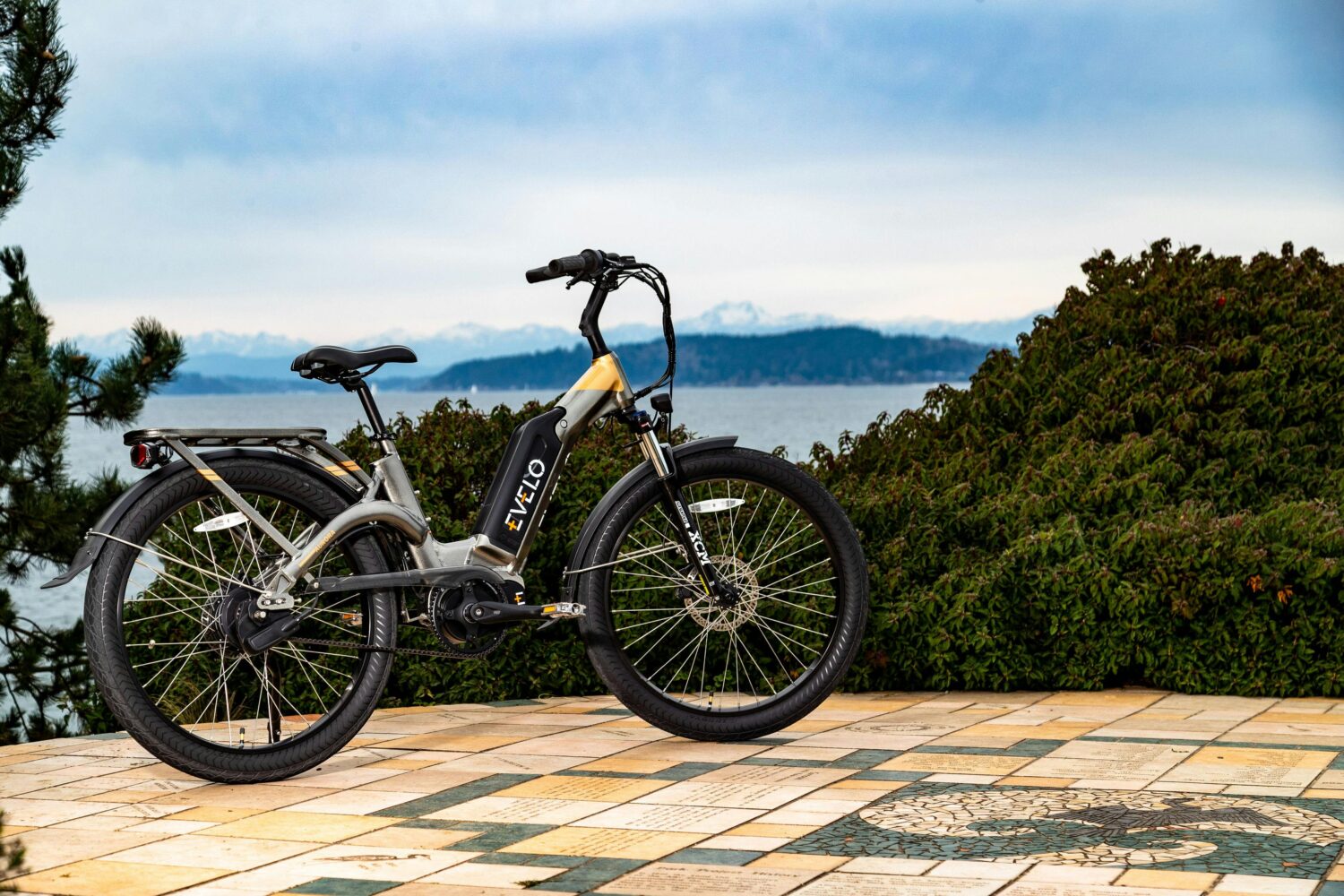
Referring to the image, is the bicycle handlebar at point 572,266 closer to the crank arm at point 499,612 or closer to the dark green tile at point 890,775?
the crank arm at point 499,612

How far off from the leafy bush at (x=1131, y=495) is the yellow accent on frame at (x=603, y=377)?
165 centimetres

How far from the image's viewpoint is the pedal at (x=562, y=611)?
4.72 meters

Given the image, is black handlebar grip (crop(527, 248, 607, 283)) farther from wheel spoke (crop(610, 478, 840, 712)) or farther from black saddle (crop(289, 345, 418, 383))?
wheel spoke (crop(610, 478, 840, 712))

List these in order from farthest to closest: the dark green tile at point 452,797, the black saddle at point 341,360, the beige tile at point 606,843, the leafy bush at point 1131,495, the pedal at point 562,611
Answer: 1. the leafy bush at point 1131,495
2. the pedal at point 562,611
3. the black saddle at point 341,360
4. the dark green tile at point 452,797
5. the beige tile at point 606,843

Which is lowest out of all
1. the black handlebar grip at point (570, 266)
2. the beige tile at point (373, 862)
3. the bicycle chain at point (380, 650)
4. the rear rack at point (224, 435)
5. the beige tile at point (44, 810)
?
the beige tile at point (373, 862)

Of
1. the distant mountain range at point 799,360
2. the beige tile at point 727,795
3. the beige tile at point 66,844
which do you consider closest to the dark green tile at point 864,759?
the beige tile at point 727,795

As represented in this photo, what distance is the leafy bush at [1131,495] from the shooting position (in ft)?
18.8

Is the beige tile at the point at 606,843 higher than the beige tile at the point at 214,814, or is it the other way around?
the beige tile at the point at 214,814

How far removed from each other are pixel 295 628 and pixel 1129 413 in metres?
4.21

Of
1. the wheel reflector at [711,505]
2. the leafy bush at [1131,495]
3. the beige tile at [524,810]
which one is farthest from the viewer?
the leafy bush at [1131,495]

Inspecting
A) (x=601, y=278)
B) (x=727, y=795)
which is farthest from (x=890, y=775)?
(x=601, y=278)

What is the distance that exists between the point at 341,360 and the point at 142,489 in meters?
0.66

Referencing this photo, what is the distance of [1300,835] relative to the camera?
3.54 meters

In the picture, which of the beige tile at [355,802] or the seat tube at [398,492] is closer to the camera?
the beige tile at [355,802]
